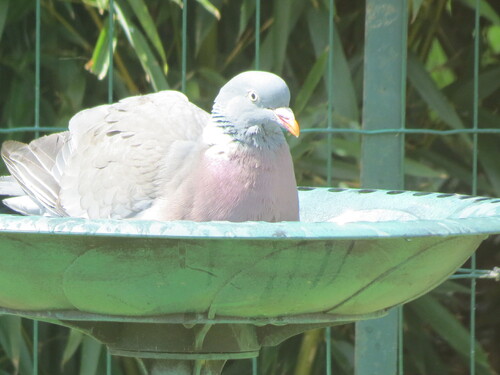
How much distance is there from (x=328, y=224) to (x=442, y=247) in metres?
0.24

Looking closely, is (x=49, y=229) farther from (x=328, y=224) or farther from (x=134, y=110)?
(x=134, y=110)

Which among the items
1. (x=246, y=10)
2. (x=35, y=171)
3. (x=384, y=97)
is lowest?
(x=35, y=171)

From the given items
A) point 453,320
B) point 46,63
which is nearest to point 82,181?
point 46,63

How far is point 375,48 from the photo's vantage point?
8.97ft

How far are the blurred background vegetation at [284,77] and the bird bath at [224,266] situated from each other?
151 centimetres

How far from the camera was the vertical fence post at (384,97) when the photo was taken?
8.93 feet

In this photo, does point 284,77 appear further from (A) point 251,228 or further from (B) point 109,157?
(A) point 251,228

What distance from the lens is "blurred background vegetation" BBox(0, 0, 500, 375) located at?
10.5 ft

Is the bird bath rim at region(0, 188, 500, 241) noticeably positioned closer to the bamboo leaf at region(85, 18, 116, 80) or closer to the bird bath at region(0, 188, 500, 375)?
the bird bath at region(0, 188, 500, 375)

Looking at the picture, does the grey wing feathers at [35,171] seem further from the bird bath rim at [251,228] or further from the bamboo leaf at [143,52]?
the bird bath rim at [251,228]

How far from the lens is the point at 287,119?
6.53ft

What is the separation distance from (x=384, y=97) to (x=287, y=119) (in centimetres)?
79

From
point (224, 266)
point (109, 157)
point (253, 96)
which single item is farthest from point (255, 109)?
point (224, 266)

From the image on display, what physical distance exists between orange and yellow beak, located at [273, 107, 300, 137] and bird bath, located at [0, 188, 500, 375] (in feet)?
1.33
